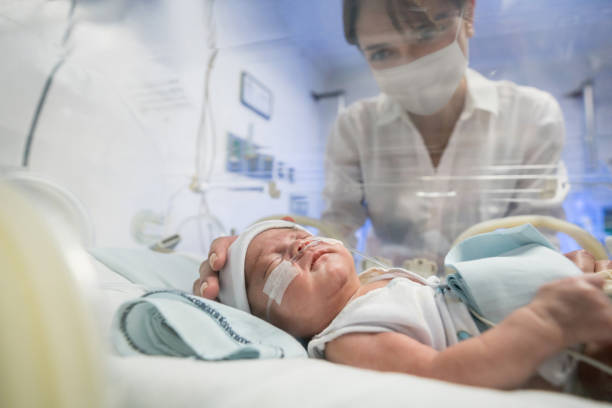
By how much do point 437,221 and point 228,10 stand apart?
1337mm

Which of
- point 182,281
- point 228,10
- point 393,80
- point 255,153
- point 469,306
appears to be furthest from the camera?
point 255,153

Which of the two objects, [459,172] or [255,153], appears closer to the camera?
[459,172]

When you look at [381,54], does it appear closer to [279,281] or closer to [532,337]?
[279,281]

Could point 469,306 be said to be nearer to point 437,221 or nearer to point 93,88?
point 437,221

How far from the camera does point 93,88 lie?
1593mm

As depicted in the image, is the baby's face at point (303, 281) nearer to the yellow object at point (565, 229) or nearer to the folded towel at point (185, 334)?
the folded towel at point (185, 334)

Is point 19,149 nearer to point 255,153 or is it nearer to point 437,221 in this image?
point 255,153

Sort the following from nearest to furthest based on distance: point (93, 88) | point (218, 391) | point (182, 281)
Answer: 1. point (218, 391)
2. point (182, 281)
3. point (93, 88)

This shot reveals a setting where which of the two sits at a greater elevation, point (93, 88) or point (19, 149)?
point (93, 88)

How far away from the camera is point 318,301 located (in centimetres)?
77

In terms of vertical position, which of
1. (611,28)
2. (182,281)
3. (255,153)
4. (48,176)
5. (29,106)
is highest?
(611,28)

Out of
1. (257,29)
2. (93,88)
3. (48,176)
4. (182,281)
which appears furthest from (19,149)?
A: (257,29)

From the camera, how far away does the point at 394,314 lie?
0.62 metres

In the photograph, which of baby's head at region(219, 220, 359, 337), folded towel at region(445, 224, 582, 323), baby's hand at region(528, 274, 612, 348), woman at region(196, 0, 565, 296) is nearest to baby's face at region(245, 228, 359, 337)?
baby's head at region(219, 220, 359, 337)
